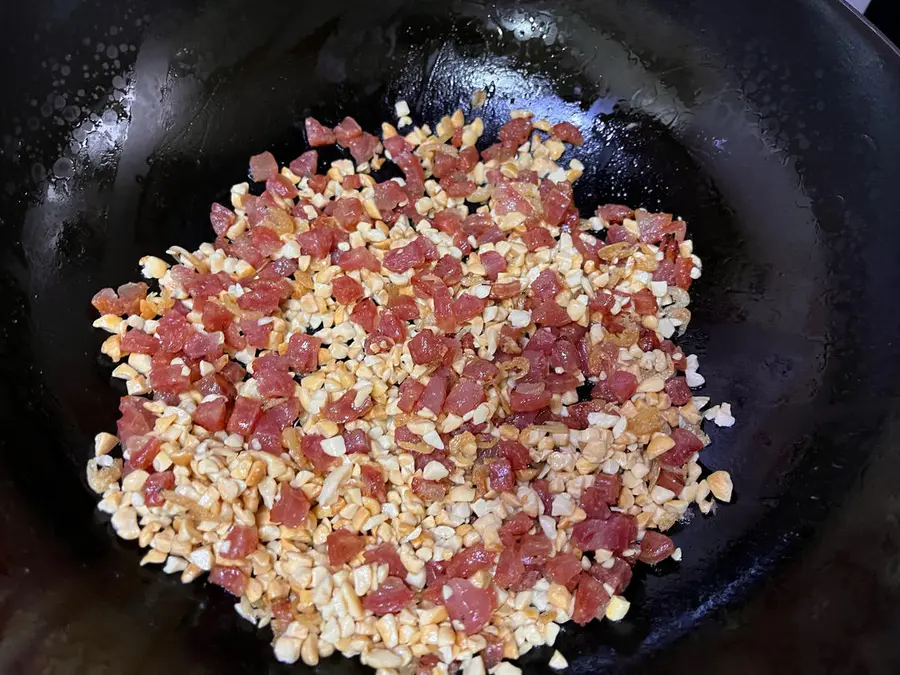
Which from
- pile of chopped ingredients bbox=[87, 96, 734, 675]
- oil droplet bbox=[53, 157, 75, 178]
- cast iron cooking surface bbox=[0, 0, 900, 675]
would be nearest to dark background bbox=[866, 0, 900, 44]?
cast iron cooking surface bbox=[0, 0, 900, 675]

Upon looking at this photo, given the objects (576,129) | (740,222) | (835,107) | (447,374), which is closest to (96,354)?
(447,374)

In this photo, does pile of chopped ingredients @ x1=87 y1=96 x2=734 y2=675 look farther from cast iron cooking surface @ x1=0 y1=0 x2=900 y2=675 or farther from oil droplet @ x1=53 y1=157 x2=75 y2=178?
oil droplet @ x1=53 y1=157 x2=75 y2=178

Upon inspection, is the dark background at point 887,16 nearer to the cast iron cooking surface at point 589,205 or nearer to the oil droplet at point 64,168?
the cast iron cooking surface at point 589,205

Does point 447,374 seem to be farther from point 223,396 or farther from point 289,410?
point 223,396

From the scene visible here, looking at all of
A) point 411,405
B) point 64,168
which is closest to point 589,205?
point 411,405

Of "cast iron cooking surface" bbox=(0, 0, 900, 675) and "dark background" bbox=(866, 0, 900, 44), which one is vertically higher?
"dark background" bbox=(866, 0, 900, 44)

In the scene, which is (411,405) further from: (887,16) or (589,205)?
(887,16)

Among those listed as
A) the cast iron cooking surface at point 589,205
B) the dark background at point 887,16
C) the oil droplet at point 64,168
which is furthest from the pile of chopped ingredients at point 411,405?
the dark background at point 887,16
